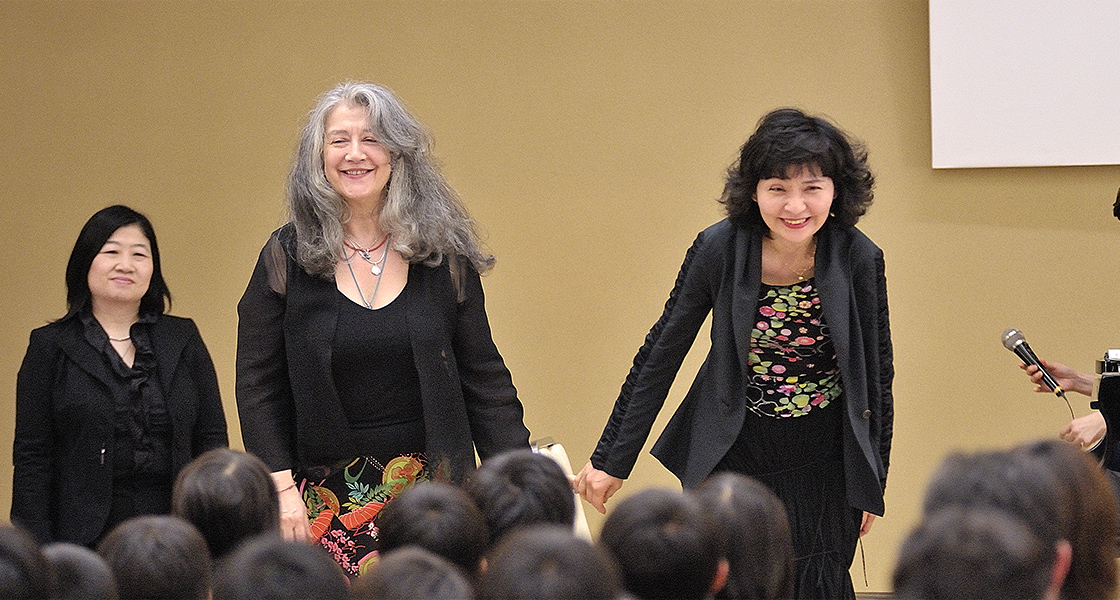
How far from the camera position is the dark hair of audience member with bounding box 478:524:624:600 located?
151cm

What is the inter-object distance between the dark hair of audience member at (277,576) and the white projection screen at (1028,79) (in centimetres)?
382

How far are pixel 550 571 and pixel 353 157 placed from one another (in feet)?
6.06

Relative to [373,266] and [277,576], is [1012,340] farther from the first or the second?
[277,576]

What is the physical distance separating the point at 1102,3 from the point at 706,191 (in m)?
1.57

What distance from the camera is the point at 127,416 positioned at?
3.62m

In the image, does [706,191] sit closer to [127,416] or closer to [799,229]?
[799,229]

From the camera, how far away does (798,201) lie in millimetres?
3111

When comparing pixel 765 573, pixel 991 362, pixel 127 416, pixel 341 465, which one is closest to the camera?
pixel 765 573

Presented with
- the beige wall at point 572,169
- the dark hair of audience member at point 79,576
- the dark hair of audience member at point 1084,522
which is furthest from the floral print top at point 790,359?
the beige wall at point 572,169

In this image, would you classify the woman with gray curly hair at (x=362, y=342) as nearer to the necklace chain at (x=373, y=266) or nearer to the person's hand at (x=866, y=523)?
the necklace chain at (x=373, y=266)

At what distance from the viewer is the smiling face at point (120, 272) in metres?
3.80

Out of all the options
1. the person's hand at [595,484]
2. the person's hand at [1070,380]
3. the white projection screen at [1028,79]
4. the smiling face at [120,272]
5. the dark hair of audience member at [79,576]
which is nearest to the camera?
the dark hair of audience member at [79,576]

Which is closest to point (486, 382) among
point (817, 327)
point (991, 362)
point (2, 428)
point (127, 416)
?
point (817, 327)

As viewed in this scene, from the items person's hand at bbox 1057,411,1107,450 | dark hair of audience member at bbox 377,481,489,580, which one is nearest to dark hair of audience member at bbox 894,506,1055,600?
dark hair of audience member at bbox 377,481,489,580
